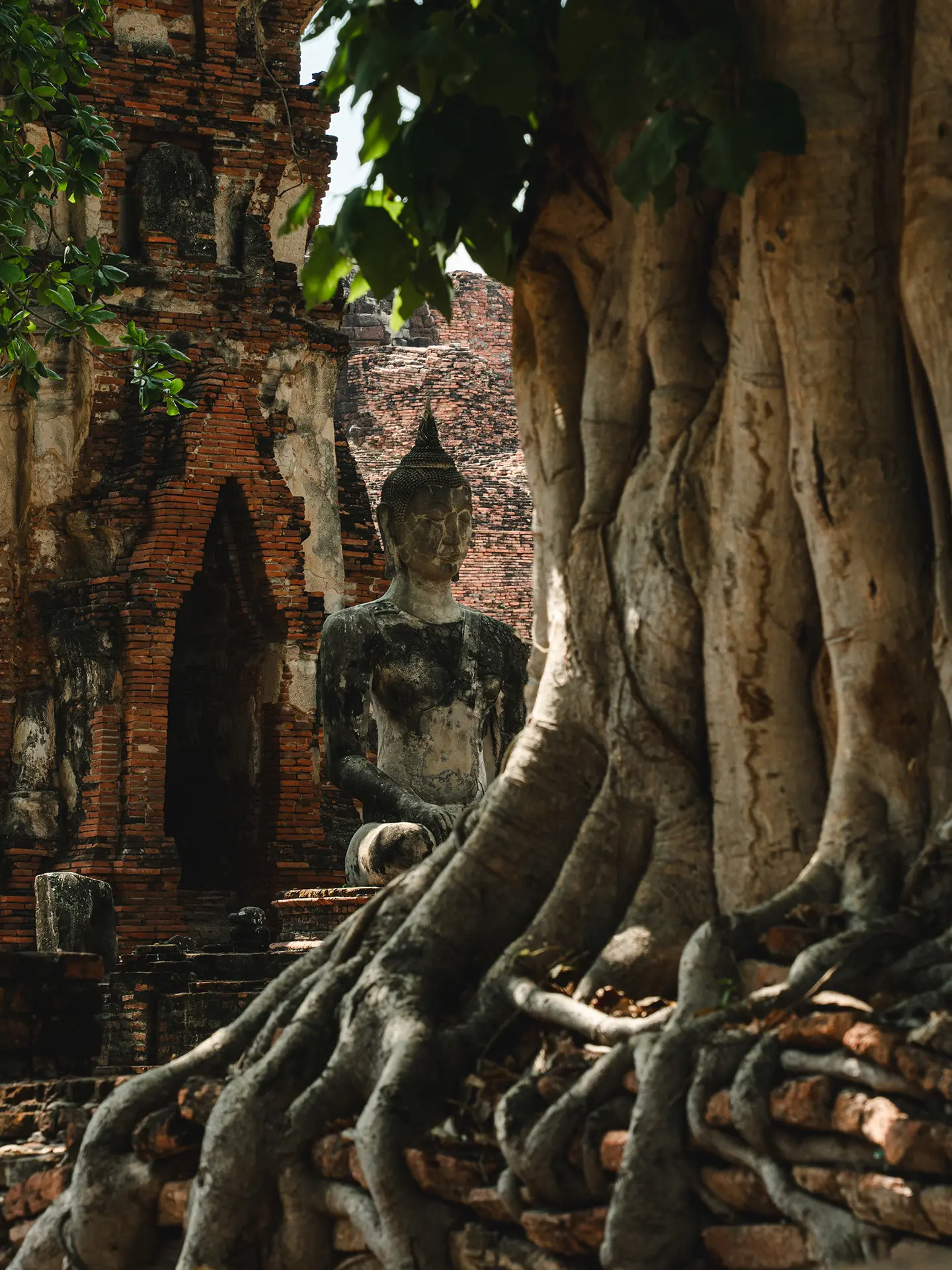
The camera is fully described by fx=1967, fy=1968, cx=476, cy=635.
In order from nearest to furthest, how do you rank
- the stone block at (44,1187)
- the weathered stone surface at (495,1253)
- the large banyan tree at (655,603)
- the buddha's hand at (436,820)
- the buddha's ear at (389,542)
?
the weathered stone surface at (495,1253), the large banyan tree at (655,603), the stone block at (44,1187), the buddha's hand at (436,820), the buddha's ear at (389,542)

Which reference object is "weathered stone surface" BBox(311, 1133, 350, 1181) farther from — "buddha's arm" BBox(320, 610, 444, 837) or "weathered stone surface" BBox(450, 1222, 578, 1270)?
"buddha's arm" BBox(320, 610, 444, 837)

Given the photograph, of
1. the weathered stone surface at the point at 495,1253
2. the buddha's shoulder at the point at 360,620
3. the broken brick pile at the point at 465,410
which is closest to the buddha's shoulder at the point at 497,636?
the buddha's shoulder at the point at 360,620

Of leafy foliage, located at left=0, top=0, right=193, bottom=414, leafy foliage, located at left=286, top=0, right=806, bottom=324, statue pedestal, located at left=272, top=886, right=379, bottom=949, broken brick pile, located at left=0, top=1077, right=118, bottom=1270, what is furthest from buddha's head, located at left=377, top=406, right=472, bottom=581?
leafy foliage, located at left=286, top=0, right=806, bottom=324

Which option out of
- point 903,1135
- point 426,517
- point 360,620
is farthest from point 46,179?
point 903,1135

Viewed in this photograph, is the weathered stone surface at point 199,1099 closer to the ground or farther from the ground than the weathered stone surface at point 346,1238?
farther from the ground

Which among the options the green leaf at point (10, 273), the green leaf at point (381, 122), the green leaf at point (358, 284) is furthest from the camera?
the green leaf at point (10, 273)

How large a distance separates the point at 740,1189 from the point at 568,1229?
0.41m

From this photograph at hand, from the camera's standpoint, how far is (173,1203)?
520cm

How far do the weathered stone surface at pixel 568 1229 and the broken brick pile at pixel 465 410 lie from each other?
26.6 metres

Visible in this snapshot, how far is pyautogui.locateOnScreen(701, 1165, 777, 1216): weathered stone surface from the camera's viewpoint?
3.70 metres

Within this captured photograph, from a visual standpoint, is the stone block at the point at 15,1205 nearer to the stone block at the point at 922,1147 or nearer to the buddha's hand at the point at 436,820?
the stone block at the point at 922,1147

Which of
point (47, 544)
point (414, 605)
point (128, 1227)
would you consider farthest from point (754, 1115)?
point (47, 544)

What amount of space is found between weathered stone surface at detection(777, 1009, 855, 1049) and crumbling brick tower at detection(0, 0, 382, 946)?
1190 centimetres

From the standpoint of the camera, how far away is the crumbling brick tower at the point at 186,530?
15.9 m
